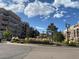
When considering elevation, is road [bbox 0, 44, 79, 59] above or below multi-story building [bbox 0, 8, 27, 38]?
below

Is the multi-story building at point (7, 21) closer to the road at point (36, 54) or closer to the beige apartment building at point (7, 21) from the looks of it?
the beige apartment building at point (7, 21)

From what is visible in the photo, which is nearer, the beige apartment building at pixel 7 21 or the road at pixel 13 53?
the road at pixel 13 53

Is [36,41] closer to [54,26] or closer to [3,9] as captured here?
[54,26]

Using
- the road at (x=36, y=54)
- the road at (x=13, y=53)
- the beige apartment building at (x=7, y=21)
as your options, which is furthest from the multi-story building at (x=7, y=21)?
the road at (x=36, y=54)

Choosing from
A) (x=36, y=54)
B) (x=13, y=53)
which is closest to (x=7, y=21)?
(x=13, y=53)

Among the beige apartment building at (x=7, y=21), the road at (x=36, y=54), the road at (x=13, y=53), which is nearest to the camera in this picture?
the road at (x=13, y=53)

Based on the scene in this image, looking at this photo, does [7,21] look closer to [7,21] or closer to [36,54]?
[7,21]

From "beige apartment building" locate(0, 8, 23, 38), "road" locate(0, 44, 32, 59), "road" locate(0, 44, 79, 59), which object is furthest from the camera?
"beige apartment building" locate(0, 8, 23, 38)

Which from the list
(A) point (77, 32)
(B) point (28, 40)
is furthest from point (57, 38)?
(A) point (77, 32)

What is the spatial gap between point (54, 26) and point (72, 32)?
44.1 feet

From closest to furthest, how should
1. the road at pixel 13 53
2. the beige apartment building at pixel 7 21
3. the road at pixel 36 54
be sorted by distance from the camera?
the road at pixel 13 53 < the road at pixel 36 54 < the beige apartment building at pixel 7 21

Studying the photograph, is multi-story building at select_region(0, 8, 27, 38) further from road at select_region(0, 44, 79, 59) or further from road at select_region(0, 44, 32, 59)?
road at select_region(0, 44, 79, 59)

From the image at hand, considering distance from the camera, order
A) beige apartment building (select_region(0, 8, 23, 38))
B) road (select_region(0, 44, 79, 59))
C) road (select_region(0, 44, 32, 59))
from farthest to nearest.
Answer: beige apartment building (select_region(0, 8, 23, 38)), road (select_region(0, 44, 79, 59)), road (select_region(0, 44, 32, 59))

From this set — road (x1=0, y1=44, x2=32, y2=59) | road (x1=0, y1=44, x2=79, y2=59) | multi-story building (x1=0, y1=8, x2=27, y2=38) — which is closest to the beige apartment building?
multi-story building (x1=0, y1=8, x2=27, y2=38)
